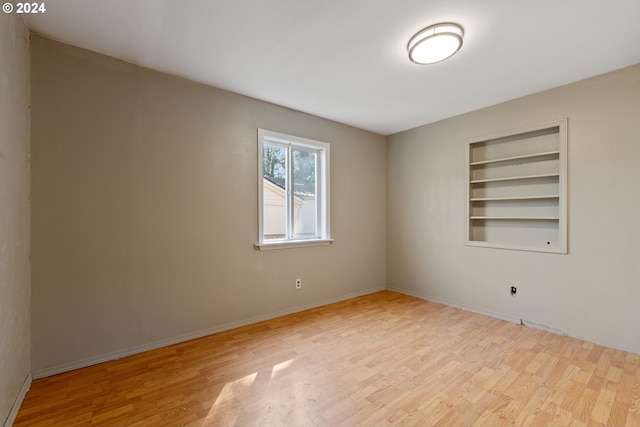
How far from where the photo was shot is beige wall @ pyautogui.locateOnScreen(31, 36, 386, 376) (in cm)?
209

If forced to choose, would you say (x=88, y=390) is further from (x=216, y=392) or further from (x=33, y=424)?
(x=216, y=392)

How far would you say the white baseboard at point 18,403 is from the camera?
1.57 metres

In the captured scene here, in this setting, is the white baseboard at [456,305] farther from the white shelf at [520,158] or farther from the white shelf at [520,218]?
the white shelf at [520,158]

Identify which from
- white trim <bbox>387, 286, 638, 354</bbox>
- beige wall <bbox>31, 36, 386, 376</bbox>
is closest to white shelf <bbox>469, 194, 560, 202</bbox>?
white trim <bbox>387, 286, 638, 354</bbox>

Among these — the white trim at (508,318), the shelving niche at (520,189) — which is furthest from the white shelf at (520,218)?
the white trim at (508,318)

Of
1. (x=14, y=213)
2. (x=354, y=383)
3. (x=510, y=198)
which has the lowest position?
(x=354, y=383)

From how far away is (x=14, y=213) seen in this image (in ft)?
5.58

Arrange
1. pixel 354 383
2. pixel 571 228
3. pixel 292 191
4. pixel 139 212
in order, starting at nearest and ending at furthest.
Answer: pixel 354 383
pixel 139 212
pixel 571 228
pixel 292 191

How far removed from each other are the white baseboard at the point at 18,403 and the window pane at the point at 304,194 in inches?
99.4

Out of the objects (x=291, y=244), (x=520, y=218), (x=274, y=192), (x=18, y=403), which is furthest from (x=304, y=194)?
(x=18, y=403)

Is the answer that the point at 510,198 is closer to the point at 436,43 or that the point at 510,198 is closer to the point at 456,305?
the point at 456,305

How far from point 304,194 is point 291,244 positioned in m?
0.71

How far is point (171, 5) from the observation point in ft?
5.70

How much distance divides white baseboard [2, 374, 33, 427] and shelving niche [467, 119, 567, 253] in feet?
13.8
